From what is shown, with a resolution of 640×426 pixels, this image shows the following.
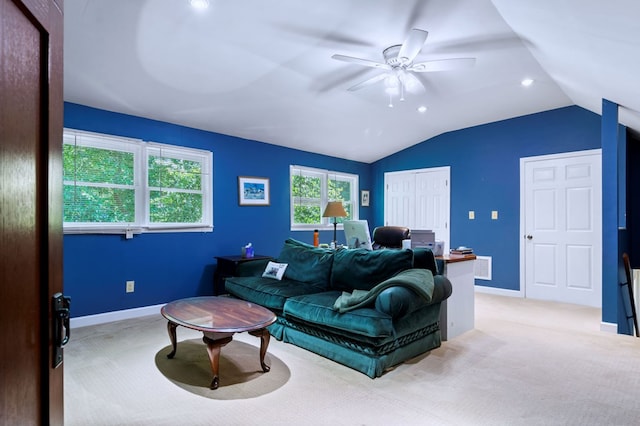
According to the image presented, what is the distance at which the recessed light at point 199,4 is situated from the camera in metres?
2.43

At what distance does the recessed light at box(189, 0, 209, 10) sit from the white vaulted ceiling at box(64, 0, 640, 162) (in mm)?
52

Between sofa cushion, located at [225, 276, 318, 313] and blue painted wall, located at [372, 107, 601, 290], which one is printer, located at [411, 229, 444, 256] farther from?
blue painted wall, located at [372, 107, 601, 290]

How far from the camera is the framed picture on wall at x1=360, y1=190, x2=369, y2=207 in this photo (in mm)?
7023

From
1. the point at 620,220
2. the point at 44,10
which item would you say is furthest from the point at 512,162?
the point at 44,10

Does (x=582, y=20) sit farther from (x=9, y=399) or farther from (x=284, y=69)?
(x=9, y=399)

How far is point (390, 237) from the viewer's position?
4.75 meters

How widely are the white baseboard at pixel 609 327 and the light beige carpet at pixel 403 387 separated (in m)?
0.12

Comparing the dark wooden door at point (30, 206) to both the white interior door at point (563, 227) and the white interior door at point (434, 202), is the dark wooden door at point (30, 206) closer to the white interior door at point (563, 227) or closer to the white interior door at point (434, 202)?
the white interior door at point (563, 227)

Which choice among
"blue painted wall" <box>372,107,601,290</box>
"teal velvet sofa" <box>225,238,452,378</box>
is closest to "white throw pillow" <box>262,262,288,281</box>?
"teal velvet sofa" <box>225,238,452,378</box>

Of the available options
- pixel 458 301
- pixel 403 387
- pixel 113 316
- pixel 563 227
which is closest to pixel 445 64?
pixel 458 301

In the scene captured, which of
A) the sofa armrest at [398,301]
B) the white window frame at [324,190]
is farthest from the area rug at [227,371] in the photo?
the white window frame at [324,190]

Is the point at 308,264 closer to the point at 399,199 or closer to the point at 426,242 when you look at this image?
the point at 426,242

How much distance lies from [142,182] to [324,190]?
3097 mm

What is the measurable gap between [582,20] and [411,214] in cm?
456
